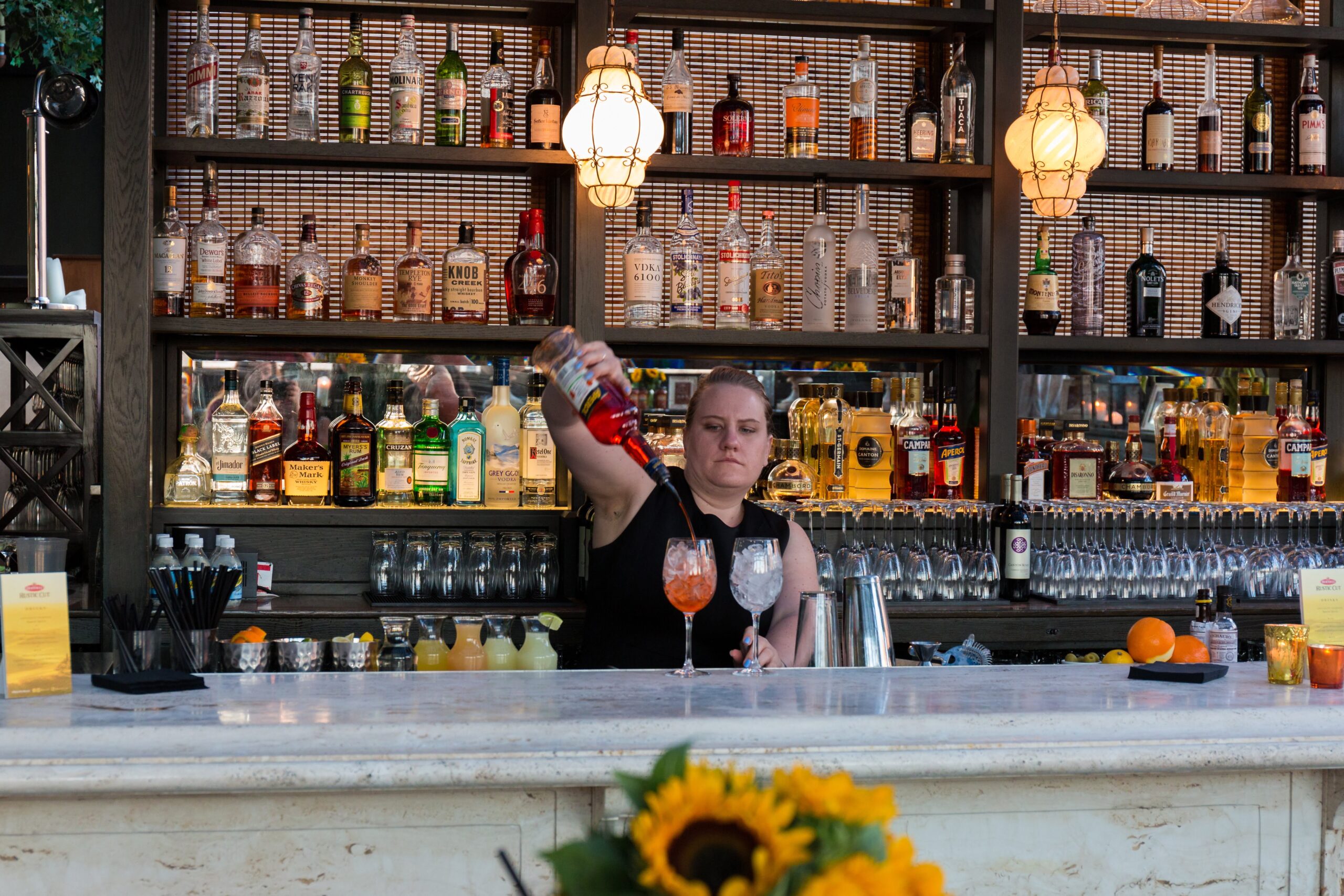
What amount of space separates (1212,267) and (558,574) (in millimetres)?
2059

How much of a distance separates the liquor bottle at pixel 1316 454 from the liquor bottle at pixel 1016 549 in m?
0.87

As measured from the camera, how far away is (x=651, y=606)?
252cm

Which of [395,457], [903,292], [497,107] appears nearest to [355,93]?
[497,107]

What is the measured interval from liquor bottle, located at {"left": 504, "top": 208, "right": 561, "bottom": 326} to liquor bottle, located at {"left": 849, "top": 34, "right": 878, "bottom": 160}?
0.83 m

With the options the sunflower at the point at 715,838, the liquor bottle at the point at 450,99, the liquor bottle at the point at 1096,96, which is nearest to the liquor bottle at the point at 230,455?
the liquor bottle at the point at 450,99

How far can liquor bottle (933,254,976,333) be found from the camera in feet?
11.5

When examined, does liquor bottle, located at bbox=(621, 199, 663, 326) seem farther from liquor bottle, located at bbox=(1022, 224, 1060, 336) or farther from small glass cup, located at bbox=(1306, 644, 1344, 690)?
small glass cup, located at bbox=(1306, 644, 1344, 690)

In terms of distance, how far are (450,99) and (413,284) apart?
1.48 feet

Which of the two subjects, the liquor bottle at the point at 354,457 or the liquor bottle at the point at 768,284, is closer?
the liquor bottle at the point at 354,457

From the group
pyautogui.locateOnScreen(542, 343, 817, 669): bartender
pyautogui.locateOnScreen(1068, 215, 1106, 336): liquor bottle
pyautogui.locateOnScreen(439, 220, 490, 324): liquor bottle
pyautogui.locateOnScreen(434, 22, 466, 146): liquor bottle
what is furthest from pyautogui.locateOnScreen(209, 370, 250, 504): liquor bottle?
pyautogui.locateOnScreen(1068, 215, 1106, 336): liquor bottle

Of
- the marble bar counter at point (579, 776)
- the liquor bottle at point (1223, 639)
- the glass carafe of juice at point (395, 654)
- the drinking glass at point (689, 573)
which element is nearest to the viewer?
the marble bar counter at point (579, 776)

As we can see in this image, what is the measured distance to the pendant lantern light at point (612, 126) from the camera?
283 cm

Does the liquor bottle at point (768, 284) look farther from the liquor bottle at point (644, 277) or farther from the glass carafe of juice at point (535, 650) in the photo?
the glass carafe of juice at point (535, 650)

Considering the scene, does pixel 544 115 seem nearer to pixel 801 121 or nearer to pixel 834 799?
pixel 801 121
